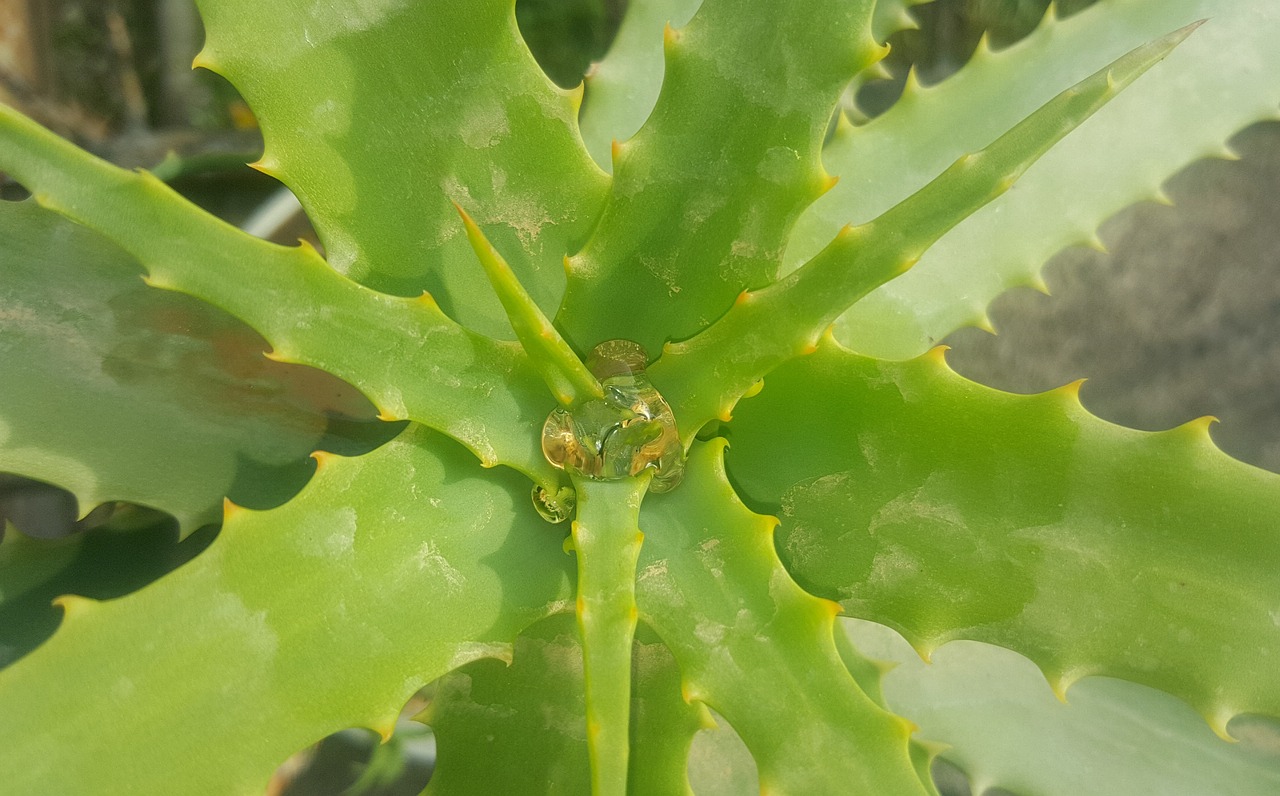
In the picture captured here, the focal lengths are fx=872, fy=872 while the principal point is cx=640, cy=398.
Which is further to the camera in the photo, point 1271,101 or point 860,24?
point 1271,101

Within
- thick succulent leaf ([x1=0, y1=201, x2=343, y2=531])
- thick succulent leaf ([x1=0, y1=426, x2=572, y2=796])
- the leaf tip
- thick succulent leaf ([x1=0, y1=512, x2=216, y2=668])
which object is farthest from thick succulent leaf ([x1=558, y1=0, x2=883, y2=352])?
thick succulent leaf ([x1=0, y1=512, x2=216, y2=668])

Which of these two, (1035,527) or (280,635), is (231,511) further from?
(1035,527)

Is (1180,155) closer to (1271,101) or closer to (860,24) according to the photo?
(1271,101)

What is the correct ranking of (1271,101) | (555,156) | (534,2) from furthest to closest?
(534,2) < (1271,101) < (555,156)

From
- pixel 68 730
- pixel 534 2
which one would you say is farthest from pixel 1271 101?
pixel 68 730

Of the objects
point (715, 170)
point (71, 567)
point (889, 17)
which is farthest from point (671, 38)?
point (71, 567)

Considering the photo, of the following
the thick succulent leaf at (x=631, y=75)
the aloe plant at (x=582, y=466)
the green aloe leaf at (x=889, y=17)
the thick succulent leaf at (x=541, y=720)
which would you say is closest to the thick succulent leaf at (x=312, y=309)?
the aloe plant at (x=582, y=466)

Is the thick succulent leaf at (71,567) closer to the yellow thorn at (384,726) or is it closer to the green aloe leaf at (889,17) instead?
the yellow thorn at (384,726)
